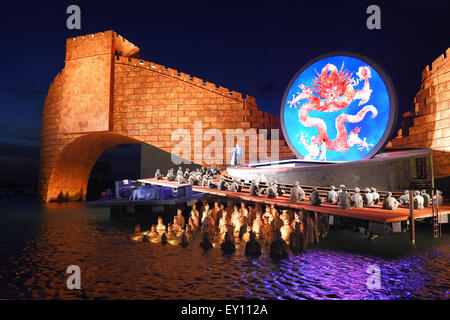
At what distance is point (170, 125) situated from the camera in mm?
21906

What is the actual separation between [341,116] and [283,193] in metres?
5.10

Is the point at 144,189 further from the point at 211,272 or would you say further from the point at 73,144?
the point at 73,144

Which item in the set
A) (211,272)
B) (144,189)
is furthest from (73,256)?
(144,189)

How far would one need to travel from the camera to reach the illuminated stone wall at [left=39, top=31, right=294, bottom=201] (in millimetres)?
21562

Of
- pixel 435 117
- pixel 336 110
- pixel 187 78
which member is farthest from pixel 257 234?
pixel 187 78

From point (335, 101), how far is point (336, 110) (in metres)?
0.43

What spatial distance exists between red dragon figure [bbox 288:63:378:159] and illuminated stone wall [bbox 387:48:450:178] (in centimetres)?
298

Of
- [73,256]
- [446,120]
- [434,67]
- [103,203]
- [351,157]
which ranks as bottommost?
[73,256]

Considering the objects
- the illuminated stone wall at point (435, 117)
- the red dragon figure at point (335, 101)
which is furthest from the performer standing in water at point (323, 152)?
the illuminated stone wall at point (435, 117)

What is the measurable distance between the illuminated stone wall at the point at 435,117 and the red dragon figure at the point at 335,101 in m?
2.98

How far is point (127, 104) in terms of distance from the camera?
2233 cm
